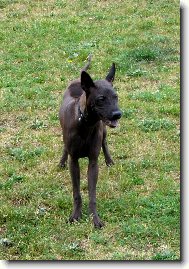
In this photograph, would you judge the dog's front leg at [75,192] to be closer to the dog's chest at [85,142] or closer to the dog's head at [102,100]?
the dog's chest at [85,142]

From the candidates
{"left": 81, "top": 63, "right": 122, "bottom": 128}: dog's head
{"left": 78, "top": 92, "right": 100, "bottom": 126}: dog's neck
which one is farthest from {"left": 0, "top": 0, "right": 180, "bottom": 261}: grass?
{"left": 81, "top": 63, "right": 122, "bottom": 128}: dog's head

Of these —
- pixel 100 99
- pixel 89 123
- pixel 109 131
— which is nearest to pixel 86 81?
pixel 100 99

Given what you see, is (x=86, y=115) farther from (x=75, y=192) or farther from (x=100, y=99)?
(x=75, y=192)

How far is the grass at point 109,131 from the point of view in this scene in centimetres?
746

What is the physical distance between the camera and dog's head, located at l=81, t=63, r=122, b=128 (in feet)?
23.8

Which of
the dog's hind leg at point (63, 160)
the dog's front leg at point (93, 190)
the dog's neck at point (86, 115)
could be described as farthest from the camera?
the dog's hind leg at point (63, 160)

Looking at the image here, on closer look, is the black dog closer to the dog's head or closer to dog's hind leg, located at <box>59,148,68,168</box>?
the dog's head

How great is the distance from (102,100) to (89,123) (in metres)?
0.48

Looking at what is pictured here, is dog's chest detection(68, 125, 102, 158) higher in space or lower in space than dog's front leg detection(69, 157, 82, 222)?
higher

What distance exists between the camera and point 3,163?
9.74 meters

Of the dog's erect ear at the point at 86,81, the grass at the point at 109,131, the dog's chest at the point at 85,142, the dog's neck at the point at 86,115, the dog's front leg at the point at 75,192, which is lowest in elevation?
the grass at the point at 109,131

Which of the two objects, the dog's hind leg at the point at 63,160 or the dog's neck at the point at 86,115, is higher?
the dog's neck at the point at 86,115

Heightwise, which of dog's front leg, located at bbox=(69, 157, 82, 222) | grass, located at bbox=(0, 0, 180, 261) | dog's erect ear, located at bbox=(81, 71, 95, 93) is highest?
dog's erect ear, located at bbox=(81, 71, 95, 93)

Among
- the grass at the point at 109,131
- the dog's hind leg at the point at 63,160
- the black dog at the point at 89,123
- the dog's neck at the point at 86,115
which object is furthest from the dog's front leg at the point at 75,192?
the dog's hind leg at the point at 63,160
